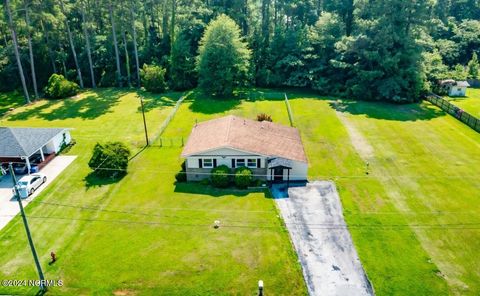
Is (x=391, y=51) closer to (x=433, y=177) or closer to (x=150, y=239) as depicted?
(x=433, y=177)

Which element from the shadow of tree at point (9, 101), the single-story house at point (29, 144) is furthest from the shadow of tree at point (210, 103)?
the shadow of tree at point (9, 101)

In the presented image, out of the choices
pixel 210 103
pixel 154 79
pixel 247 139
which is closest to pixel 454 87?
pixel 210 103

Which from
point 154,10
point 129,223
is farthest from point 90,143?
point 154,10

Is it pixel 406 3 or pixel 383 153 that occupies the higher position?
pixel 406 3

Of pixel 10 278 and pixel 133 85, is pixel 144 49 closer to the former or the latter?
pixel 133 85

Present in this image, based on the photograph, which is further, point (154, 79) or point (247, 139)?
point (154, 79)
